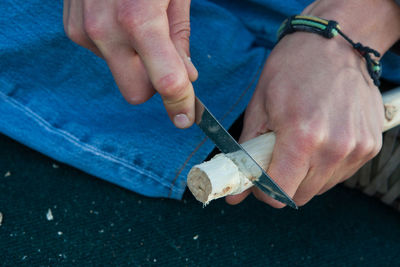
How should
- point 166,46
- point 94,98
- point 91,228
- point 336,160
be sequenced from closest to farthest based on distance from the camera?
1. point 166,46
2. point 336,160
3. point 91,228
4. point 94,98

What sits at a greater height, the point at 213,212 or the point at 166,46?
the point at 166,46

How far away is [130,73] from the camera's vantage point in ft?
1.84

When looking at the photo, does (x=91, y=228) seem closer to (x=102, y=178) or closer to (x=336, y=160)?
(x=102, y=178)

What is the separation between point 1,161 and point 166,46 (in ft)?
1.81

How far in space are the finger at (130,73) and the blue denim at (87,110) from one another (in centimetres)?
31

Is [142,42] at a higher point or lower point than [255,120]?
higher

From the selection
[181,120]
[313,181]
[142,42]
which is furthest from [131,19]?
[313,181]

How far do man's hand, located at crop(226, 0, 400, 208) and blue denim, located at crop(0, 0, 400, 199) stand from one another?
21 centimetres

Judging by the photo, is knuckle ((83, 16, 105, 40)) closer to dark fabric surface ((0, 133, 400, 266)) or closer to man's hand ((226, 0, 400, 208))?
man's hand ((226, 0, 400, 208))

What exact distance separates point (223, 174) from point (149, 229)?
32 centimetres

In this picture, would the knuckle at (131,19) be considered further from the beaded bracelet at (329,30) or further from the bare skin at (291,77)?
the beaded bracelet at (329,30)

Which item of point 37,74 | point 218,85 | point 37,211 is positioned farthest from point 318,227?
point 37,74

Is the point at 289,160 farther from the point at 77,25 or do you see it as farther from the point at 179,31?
the point at 77,25

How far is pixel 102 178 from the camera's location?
873mm
